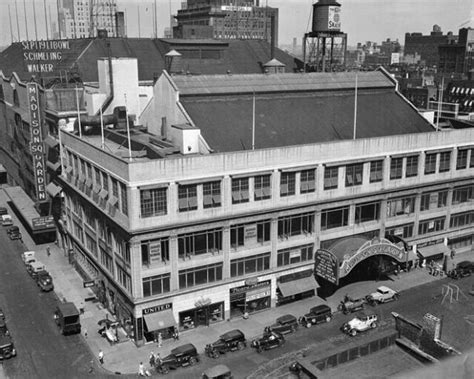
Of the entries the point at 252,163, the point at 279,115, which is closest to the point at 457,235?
the point at 279,115

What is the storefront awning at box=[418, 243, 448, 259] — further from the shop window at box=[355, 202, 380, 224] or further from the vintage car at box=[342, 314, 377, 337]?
the vintage car at box=[342, 314, 377, 337]

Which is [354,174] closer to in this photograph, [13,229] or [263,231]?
[263,231]

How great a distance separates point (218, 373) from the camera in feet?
138

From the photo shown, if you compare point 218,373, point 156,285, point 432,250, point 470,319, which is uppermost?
point 156,285

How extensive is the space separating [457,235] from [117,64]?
172ft

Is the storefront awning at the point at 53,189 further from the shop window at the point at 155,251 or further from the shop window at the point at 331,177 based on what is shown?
the shop window at the point at 331,177

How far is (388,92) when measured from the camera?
72.8 meters

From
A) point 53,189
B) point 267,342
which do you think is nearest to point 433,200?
point 267,342

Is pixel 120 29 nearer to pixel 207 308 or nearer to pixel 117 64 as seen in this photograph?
pixel 117 64

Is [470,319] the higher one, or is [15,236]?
[470,319]

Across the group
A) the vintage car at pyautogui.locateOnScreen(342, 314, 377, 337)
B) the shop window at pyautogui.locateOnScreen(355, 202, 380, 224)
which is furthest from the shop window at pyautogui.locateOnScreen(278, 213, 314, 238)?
the vintage car at pyautogui.locateOnScreen(342, 314, 377, 337)

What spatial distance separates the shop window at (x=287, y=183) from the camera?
54938mm

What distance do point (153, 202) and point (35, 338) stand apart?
17.4 meters

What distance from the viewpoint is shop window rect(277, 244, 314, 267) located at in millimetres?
56719
